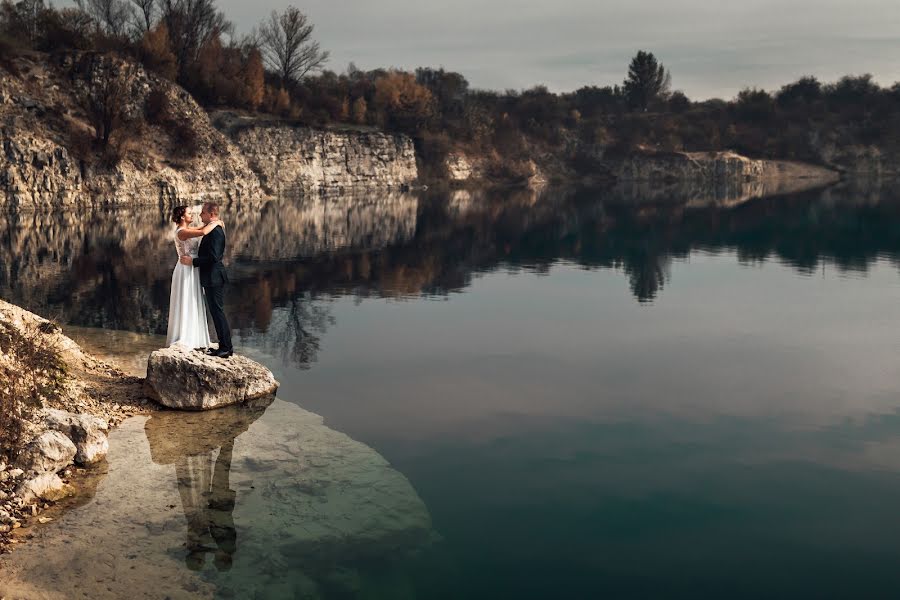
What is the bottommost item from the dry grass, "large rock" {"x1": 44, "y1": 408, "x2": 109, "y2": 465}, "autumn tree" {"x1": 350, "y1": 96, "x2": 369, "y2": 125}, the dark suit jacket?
"large rock" {"x1": 44, "y1": 408, "x2": 109, "y2": 465}

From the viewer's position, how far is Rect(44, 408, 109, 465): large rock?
9.66m

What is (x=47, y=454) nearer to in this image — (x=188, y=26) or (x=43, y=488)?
(x=43, y=488)

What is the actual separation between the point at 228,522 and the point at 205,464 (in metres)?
1.81

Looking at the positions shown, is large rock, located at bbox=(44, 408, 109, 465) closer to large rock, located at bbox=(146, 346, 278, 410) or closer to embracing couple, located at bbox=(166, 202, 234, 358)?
large rock, located at bbox=(146, 346, 278, 410)

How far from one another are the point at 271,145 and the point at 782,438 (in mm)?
72118

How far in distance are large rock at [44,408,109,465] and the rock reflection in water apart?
0.28 m

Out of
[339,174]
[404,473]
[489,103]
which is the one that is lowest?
[404,473]

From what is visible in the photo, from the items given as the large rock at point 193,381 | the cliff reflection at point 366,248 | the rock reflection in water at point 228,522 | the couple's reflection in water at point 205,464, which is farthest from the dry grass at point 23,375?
the cliff reflection at point 366,248

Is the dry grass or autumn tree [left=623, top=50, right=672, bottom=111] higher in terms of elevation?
autumn tree [left=623, top=50, right=672, bottom=111]

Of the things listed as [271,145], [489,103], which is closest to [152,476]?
[271,145]

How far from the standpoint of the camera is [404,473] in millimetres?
9953

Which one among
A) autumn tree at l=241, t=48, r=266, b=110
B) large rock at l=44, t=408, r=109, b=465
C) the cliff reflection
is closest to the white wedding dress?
the cliff reflection

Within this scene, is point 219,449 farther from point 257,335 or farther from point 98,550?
point 257,335

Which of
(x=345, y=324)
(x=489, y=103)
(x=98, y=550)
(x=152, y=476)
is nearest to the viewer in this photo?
(x=98, y=550)
